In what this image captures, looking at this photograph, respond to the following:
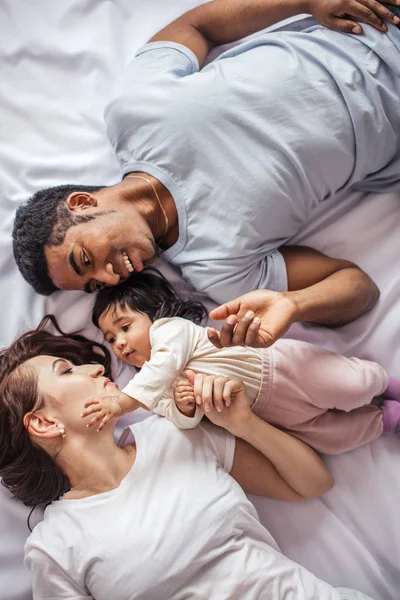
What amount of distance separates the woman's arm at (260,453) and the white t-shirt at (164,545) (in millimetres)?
90

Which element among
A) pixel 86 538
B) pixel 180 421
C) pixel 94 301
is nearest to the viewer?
pixel 86 538

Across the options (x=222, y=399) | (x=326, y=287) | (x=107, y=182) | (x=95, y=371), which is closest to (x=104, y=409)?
(x=95, y=371)

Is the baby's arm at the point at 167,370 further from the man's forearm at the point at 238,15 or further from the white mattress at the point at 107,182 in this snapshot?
the man's forearm at the point at 238,15

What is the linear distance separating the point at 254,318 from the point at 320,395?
0.30 meters

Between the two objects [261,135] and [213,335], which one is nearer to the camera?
[213,335]

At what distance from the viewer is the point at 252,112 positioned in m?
1.41

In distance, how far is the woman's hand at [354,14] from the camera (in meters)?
1.39

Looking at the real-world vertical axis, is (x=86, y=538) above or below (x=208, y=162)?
below

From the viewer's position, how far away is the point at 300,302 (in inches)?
53.2

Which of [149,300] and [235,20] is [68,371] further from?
[235,20]

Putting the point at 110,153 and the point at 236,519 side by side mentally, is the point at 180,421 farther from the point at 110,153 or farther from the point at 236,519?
the point at 110,153

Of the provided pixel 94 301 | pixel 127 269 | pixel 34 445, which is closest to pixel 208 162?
pixel 127 269

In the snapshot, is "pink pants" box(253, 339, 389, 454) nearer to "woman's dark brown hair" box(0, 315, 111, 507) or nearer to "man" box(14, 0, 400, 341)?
"man" box(14, 0, 400, 341)

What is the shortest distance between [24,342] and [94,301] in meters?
0.22
